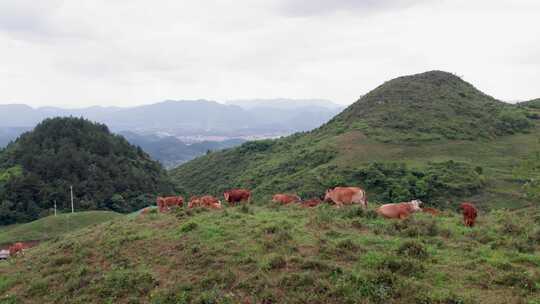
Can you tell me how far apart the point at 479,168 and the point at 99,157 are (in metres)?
47.8

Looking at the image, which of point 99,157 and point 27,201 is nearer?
point 27,201

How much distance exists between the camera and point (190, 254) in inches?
427

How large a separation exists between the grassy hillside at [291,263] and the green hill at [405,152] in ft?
101

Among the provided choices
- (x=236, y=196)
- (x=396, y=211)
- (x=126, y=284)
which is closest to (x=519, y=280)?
(x=396, y=211)

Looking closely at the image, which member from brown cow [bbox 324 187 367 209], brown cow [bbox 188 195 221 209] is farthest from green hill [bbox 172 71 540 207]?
brown cow [bbox 188 195 221 209]

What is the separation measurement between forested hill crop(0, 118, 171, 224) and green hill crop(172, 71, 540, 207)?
10.4 metres

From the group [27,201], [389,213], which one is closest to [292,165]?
[27,201]

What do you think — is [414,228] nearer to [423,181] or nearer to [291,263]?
[291,263]

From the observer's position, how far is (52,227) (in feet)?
131

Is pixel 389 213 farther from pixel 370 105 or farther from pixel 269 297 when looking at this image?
pixel 370 105

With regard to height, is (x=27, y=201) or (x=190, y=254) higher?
(x=190, y=254)

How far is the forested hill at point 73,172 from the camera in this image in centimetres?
5519

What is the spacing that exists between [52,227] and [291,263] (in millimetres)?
36367

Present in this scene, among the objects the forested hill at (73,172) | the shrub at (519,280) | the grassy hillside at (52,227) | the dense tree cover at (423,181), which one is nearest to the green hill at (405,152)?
the dense tree cover at (423,181)
